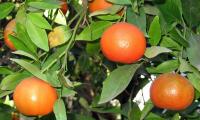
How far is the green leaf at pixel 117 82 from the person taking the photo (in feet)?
2.97

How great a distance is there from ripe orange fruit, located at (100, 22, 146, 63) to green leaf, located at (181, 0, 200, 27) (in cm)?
19

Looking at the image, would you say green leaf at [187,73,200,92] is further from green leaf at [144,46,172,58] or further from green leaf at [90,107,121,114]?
green leaf at [90,107,121,114]

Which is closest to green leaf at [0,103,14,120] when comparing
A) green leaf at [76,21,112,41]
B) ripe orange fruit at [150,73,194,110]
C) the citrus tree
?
the citrus tree

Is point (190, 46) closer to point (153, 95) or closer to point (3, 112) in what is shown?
point (153, 95)

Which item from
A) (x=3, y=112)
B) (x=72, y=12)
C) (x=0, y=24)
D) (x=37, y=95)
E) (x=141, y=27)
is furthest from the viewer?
(x=0, y=24)

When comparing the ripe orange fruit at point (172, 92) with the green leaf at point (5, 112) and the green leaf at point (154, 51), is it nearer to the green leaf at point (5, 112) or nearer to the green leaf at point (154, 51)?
the green leaf at point (154, 51)

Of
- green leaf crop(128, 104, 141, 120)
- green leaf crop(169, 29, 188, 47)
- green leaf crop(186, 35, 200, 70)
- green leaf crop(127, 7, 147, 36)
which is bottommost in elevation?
green leaf crop(128, 104, 141, 120)

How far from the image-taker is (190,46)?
3.22 feet

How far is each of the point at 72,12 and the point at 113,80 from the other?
50 cm

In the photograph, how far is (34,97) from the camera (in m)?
0.86

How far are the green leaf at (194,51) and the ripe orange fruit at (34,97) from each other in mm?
290

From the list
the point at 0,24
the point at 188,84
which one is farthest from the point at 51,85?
the point at 0,24

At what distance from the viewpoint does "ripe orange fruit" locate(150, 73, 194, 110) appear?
924mm

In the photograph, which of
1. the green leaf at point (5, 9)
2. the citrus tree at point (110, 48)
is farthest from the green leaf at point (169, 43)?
the green leaf at point (5, 9)
